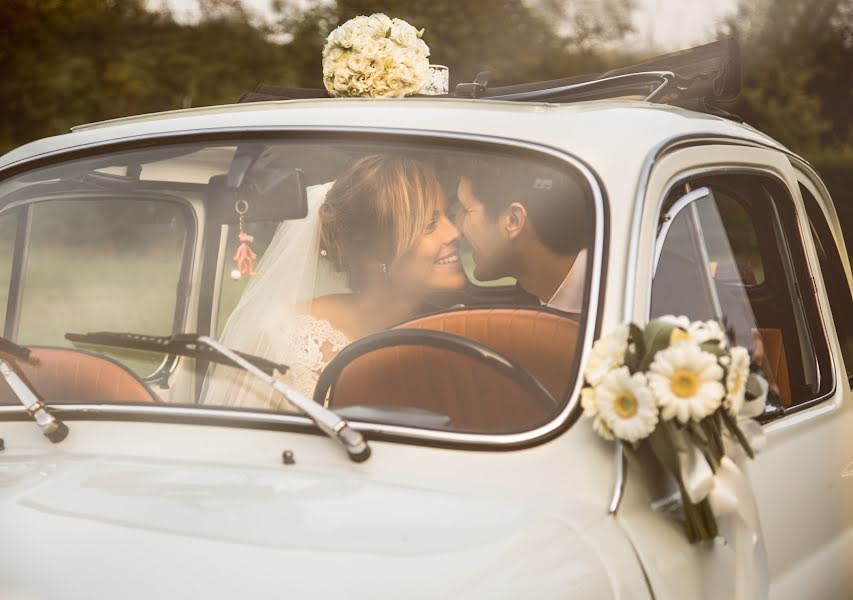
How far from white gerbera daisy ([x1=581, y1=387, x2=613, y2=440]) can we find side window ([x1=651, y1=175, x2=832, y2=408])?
586 mm

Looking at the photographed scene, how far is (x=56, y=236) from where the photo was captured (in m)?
3.53

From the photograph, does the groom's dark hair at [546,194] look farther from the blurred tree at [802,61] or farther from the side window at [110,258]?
the blurred tree at [802,61]

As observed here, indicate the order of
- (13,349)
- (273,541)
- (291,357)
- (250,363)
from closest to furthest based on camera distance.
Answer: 1. (273,541)
2. (250,363)
3. (13,349)
4. (291,357)

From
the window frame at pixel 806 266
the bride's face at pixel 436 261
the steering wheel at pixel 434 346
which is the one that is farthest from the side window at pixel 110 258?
the window frame at pixel 806 266

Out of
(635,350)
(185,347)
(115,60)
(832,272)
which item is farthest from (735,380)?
(115,60)

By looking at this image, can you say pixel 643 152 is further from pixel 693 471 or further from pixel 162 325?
pixel 162 325

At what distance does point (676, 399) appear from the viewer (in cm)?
212

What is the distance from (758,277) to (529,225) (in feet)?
3.06

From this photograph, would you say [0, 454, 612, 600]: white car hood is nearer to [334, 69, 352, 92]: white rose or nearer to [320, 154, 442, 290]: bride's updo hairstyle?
[320, 154, 442, 290]: bride's updo hairstyle

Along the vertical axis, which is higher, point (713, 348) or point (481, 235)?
point (481, 235)


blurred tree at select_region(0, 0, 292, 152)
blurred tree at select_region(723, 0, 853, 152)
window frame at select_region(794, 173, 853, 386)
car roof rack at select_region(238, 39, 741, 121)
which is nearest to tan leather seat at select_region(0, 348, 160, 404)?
car roof rack at select_region(238, 39, 741, 121)

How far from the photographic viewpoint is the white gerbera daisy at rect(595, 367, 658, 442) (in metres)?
2.11

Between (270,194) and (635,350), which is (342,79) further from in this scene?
(635,350)

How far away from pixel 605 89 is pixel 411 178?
64 cm
